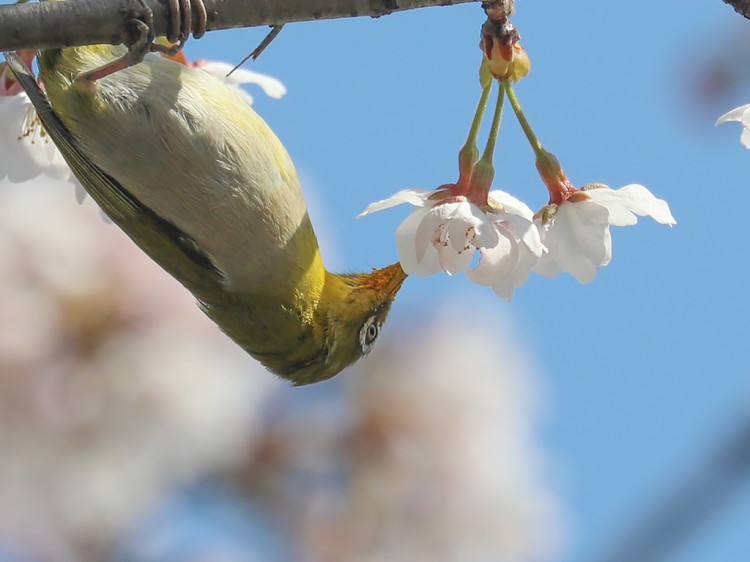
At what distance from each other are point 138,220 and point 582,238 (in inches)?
53.4

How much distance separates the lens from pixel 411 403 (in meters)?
3.99

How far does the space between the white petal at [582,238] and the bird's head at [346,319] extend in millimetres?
1066

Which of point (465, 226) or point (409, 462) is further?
point (409, 462)

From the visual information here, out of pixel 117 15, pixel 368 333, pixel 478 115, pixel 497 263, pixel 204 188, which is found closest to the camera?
pixel 117 15

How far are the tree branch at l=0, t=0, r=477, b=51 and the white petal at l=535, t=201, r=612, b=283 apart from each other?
0.57 meters

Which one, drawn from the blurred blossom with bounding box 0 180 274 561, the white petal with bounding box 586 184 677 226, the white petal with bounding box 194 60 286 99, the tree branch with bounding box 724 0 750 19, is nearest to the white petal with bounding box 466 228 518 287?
the white petal with bounding box 586 184 677 226

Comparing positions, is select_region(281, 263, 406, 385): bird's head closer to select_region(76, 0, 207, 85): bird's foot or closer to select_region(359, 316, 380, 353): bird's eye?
select_region(359, 316, 380, 353): bird's eye

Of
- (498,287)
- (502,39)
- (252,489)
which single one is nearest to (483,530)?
(252,489)

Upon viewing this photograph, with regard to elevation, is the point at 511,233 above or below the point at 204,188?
below

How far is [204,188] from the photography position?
3.11 meters

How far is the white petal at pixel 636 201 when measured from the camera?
8.41 feet

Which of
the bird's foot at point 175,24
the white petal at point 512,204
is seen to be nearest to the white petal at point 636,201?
the white petal at point 512,204

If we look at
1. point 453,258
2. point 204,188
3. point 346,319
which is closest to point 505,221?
point 453,258

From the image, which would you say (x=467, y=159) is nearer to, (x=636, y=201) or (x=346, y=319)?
(x=636, y=201)
